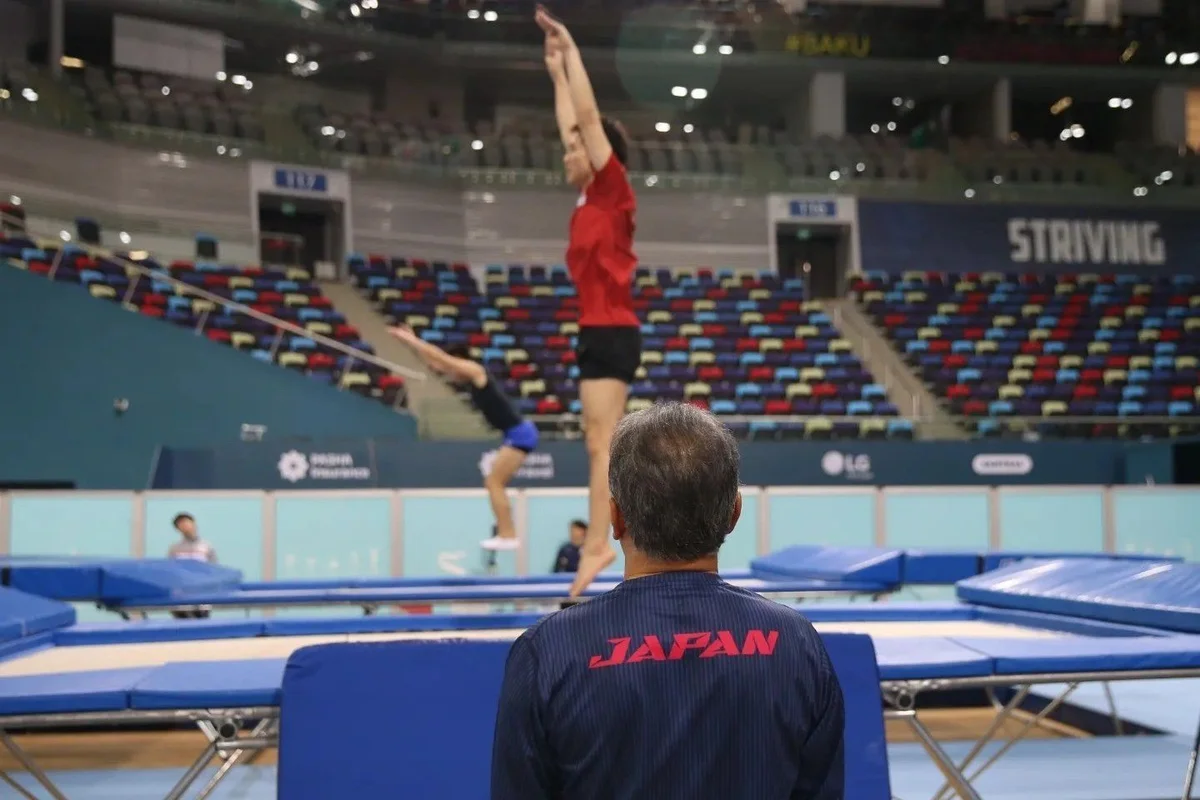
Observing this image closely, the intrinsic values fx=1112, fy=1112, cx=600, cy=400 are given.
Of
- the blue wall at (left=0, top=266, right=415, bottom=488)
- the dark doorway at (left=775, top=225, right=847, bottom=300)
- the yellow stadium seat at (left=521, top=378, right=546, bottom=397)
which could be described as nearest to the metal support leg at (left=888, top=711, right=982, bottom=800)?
the blue wall at (left=0, top=266, right=415, bottom=488)

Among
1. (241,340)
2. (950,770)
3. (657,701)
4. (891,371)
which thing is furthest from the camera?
(891,371)

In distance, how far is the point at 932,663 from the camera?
3.19 meters

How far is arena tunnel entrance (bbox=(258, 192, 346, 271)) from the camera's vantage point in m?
19.7

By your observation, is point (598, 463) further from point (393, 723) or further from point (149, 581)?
point (149, 581)

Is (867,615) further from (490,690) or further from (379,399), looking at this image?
(379,399)

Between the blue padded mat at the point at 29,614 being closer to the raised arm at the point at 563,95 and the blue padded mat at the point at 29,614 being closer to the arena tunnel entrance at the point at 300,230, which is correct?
the raised arm at the point at 563,95

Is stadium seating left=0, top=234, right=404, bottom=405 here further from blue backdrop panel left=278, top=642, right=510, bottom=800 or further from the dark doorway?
the dark doorway

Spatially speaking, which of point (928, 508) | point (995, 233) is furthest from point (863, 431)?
point (995, 233)

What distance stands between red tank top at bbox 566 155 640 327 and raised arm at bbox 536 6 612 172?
0.10 meters

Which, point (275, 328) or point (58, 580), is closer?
point (58, 580)

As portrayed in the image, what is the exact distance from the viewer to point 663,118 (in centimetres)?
2656

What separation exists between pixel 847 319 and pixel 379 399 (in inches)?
440

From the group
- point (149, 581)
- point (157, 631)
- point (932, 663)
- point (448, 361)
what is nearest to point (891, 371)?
point (448, 361)

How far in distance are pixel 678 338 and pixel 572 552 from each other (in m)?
9.54
